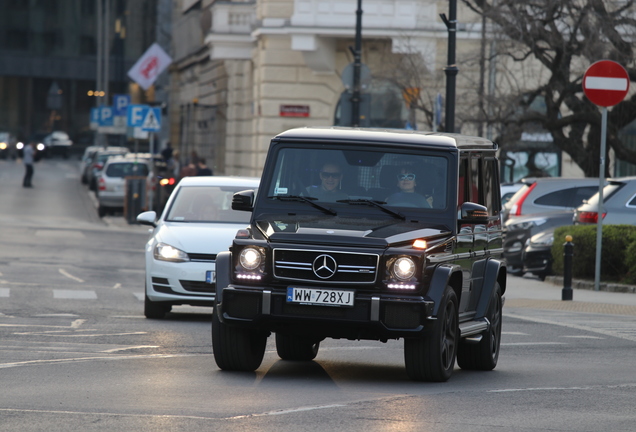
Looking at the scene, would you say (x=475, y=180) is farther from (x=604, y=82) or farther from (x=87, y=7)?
(x=87, y=7)

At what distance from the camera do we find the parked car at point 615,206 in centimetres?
2052

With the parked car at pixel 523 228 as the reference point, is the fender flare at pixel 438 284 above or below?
above

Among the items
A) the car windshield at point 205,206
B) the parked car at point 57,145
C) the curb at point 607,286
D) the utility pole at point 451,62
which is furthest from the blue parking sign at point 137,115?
the parked car at point 57,145

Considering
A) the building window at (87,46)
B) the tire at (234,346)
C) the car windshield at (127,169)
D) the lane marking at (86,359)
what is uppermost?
the building window at (87,46)

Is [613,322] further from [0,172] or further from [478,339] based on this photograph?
[0,172]

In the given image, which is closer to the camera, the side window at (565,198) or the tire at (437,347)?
the tire at (437,347)

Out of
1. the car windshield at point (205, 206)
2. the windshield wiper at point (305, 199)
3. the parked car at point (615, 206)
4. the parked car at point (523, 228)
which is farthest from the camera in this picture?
the parked car at point (523, 228)

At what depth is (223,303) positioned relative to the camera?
9.42 m

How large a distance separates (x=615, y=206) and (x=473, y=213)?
37.5 ft

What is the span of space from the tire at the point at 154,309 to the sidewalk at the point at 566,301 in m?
5.09

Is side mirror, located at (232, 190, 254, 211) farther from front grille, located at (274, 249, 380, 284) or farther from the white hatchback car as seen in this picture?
the white hatchback car

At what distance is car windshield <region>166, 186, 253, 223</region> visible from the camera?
15469 mm

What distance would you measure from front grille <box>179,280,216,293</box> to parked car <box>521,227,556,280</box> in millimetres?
9144

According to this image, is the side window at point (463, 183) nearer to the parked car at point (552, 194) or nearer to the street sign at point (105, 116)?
the parked car at point (552, 194)
